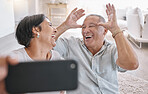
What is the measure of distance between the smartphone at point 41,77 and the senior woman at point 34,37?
2.16 feet

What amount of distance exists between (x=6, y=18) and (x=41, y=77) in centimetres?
472

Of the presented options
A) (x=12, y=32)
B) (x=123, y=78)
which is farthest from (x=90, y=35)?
(x=12, y=32)

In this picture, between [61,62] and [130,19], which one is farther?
[130,19]

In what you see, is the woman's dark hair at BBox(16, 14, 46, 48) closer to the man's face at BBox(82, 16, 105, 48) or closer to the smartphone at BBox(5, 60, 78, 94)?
the man's face at BBox(82, 16, 105, 48)

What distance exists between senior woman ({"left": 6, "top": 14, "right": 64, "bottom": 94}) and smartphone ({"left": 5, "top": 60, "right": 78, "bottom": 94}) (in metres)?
0.66

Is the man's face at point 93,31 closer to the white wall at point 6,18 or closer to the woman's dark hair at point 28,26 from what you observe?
the woman's dark hair at point 28,26

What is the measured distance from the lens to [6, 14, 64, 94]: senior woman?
3.15 feet

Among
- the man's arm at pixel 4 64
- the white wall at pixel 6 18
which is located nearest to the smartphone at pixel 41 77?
the man's arm at pixel 4 64

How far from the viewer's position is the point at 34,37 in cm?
98

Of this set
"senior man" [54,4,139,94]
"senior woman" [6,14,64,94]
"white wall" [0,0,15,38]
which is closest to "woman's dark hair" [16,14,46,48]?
"senior woman" [6,14,64,94]

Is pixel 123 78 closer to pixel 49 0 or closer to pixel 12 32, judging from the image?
pixel 12 32

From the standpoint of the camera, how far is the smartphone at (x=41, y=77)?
30cm

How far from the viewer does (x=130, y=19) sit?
4.45 meters

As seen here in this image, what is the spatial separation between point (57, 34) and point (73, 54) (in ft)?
0.58
